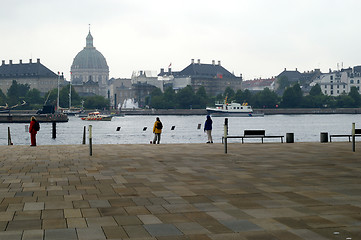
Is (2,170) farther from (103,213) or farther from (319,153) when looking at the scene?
(319,153)

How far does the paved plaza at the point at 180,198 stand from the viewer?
391 inches

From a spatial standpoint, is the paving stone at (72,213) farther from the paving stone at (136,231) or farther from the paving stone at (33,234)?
the paving stone at (136,231)

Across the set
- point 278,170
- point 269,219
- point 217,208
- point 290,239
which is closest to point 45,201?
point 217,208

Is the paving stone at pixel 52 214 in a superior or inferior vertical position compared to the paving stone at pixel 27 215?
inferior

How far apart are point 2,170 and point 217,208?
31.3 ft

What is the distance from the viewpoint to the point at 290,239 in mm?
9297

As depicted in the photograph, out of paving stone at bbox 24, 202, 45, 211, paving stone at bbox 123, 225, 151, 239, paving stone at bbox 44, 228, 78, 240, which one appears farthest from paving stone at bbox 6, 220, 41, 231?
paving stone at bbox 123, 225, 151, 239

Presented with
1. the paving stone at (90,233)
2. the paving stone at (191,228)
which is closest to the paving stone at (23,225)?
the paving stone at (90,233)

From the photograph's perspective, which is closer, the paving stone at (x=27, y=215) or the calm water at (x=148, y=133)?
the paving stone at (x=27, y=215)

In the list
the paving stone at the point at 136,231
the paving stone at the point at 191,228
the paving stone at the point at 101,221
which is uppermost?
the paving stone at the point at 101,221

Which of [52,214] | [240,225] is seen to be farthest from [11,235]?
[240,225]

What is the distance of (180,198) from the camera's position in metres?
13.2

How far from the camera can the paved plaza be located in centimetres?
994

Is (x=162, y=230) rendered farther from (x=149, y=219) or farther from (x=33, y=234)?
(x=33, y=234)
